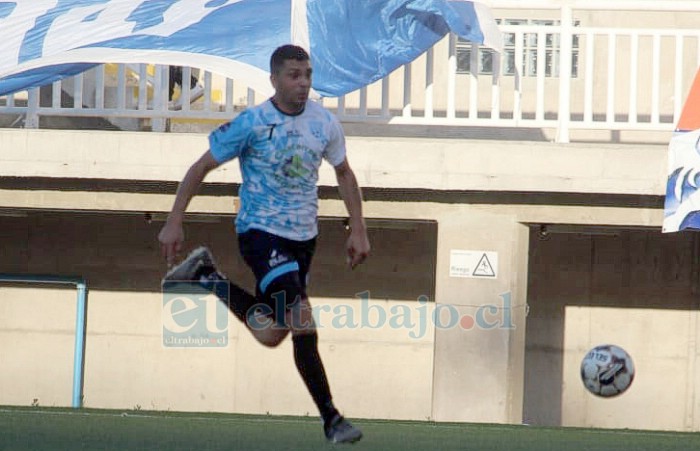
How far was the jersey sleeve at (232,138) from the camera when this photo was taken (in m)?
6.28

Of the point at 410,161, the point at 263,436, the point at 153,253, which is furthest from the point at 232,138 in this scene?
the point at 153,253

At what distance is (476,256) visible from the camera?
1215 centimetres

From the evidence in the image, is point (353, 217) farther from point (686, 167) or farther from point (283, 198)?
point (686, 167)

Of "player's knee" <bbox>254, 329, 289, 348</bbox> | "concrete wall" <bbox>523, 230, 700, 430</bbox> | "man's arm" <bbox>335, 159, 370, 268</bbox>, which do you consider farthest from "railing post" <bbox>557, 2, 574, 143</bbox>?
"player's knee" <bbox>254, 329, 289, 348</bbox>

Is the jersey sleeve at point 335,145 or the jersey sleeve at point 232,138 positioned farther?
the jersey sleeve at point 335,145

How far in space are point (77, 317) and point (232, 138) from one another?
27.2 ft

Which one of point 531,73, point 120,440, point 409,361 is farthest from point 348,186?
point 531,73

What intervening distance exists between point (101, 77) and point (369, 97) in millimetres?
3678

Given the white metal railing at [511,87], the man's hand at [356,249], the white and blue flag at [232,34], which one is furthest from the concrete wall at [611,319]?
the man's hand at [356,249]

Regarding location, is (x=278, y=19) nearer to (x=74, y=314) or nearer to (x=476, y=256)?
(x=476, y=256)

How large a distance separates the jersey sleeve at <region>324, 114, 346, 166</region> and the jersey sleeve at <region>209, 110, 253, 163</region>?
396 millimetres

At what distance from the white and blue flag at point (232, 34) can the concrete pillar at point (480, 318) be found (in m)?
1.72

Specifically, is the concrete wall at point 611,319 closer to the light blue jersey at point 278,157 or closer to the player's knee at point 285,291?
the light blue jersey at point 278,157

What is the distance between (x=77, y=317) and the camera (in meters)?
14.2
